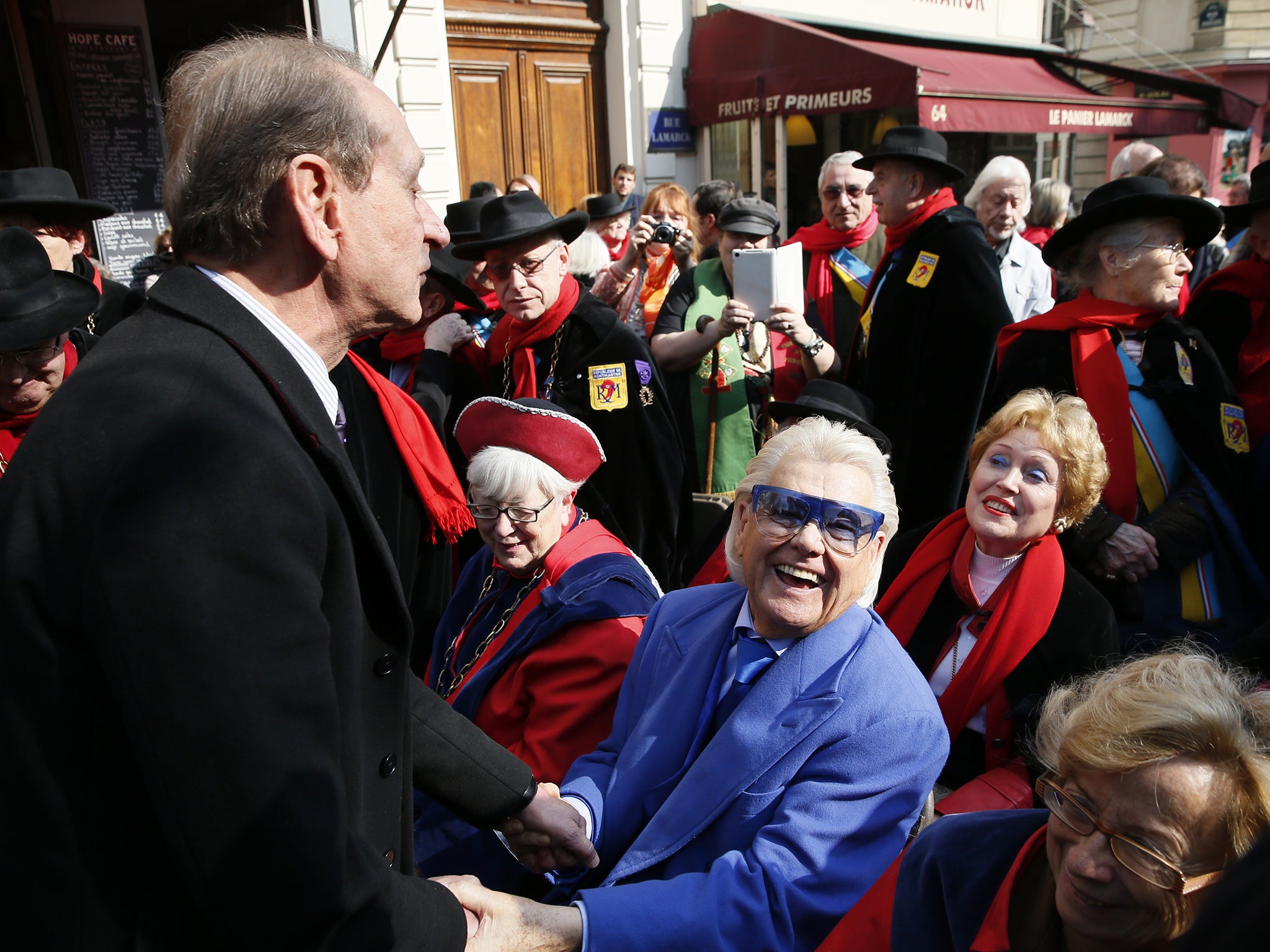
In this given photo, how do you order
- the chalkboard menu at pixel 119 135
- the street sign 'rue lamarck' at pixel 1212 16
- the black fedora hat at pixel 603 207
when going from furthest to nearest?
the street sign 'rue lamarck' at pixel 1212 16, the black fedora hat at pixel 603 207, the chalkboard menu at pixel 119 135

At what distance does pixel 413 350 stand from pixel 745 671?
8.35 ft

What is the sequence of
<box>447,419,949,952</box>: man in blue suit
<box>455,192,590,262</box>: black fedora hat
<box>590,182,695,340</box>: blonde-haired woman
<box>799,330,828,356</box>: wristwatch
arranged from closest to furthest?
1. <box>447,419,949,952</box>: man in blue suit
2. <box>455,192,590,262</box>: black fedora hat
3. <box>799,330,828,356</box>: wristwatch
4. <box>590,182,695,340</box>: blonde-haired woman

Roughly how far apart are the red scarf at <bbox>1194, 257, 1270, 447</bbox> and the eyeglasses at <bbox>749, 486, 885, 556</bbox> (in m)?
→ 2.10

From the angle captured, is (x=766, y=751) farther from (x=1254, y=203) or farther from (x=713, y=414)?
(x=1254, y=203)

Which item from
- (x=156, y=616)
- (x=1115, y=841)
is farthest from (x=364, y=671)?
(x=1115, y=841)

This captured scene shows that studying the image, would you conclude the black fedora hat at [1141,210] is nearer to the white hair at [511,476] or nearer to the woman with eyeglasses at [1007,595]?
the woman with eyeglasses at [1007,595]

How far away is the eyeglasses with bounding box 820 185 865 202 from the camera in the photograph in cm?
495

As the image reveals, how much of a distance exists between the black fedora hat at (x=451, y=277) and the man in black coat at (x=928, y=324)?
1814 millimetres

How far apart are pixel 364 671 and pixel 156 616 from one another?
396 mm

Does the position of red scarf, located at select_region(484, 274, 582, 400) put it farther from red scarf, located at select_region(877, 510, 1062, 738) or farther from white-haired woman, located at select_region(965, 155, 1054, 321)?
white-haired woman, located at select_region(965, 155, 1054, 321)

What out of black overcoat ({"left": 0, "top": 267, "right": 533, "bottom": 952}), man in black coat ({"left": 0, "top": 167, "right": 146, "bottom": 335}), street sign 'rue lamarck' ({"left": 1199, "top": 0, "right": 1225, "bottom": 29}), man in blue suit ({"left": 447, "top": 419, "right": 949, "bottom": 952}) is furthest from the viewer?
street sign 'rue lamarck' ({"left": 1199, "top": 0, "right": 1225, "bottom": 29})

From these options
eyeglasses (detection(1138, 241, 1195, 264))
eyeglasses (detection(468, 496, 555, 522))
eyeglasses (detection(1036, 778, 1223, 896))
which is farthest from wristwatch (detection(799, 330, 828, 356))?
eyeglasses (detection(1036, 778, 1223, 896))

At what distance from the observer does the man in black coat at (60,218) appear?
3969 mm

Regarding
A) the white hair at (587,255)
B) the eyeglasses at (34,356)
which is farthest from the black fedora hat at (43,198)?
the white hair at (587,255)
